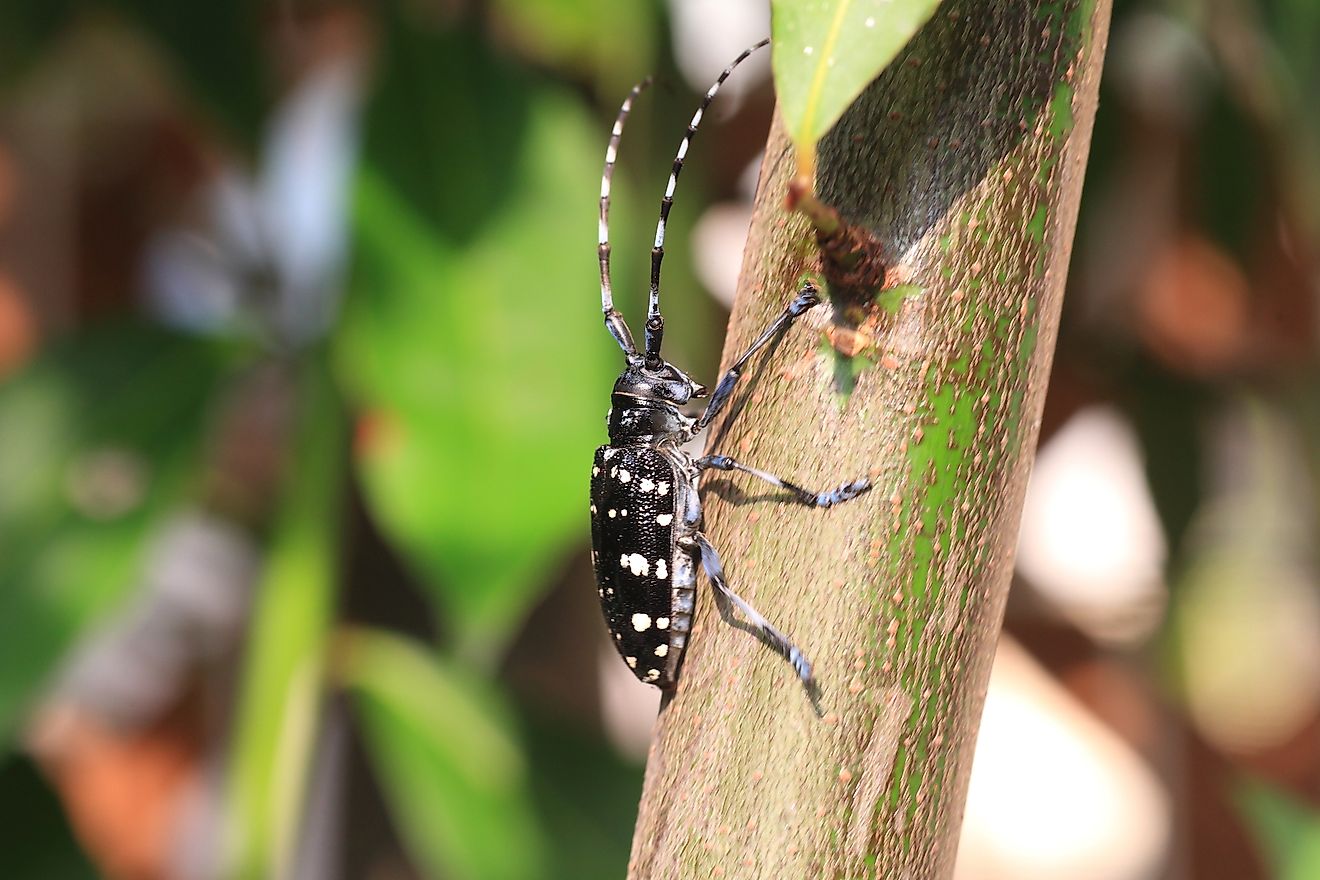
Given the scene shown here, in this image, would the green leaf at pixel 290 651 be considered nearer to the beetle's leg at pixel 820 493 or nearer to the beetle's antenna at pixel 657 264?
the beetle's antenna at pixel 657 264

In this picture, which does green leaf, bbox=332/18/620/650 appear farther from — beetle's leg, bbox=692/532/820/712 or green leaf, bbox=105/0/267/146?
beetle's leg, bbox=692/532/820/712

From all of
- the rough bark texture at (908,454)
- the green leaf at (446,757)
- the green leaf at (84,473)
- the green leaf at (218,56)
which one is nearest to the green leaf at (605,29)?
the green leaf at (218,56)

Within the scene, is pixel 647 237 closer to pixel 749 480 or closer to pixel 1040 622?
pixel 749 480

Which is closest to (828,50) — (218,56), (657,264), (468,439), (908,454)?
(908,454)

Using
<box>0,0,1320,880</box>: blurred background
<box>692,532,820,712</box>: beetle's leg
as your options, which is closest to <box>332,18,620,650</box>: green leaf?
<box>0,0,1320,880</box>: blurred background

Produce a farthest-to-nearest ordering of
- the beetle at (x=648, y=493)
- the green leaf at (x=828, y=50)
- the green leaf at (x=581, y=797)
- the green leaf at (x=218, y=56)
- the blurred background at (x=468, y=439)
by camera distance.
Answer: the green leaf at (x=218, y=56)
the green leaf at (x=581, y=797)
the blurred background at (x=468, y=439)
the beetle at (x=648, y=493)
the green leaf at (x=828, y=50)

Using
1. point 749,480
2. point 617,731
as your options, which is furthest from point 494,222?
point 617,731
